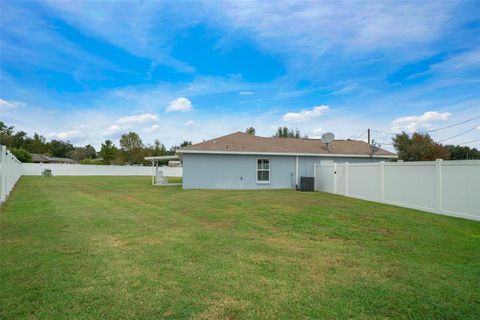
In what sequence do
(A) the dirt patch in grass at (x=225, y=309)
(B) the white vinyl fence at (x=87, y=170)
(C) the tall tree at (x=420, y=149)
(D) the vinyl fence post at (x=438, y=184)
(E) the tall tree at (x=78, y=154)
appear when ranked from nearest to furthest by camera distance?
(A) the dirt patch in grass at (x=225, y=309)
(D) the vinyl fence post at (x=438, y=184)
(B) the white vinyl fence at (x=87, y=170)
(C) the tall tree at (x=420, y=149)
(E) the tall tree at (x=78, y=154)

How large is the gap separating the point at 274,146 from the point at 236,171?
3.41m

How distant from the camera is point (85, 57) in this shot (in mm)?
15914

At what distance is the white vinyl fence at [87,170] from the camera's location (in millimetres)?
37875

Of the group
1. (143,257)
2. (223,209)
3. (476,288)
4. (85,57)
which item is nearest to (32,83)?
(85,57)

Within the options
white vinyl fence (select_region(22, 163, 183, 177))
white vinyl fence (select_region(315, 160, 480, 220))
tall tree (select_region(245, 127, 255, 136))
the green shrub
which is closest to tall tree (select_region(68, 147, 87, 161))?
the green shrub

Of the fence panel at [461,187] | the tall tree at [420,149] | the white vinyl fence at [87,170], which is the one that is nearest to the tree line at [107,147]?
the white vinyl fence at [87,170]

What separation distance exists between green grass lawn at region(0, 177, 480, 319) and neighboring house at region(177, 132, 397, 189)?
10384mm

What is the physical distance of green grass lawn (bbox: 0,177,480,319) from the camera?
3141 mm

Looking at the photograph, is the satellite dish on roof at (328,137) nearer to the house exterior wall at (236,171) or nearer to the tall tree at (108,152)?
the house exterior wall at (236,171)

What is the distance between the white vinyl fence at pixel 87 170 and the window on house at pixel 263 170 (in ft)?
73.8

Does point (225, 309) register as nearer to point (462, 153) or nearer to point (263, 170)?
point (263, 170)

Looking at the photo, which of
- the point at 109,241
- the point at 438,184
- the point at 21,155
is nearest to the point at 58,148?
the point at 21,155

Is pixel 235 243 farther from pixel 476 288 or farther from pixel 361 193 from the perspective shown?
pixel 361 193

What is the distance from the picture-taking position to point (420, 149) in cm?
3981
